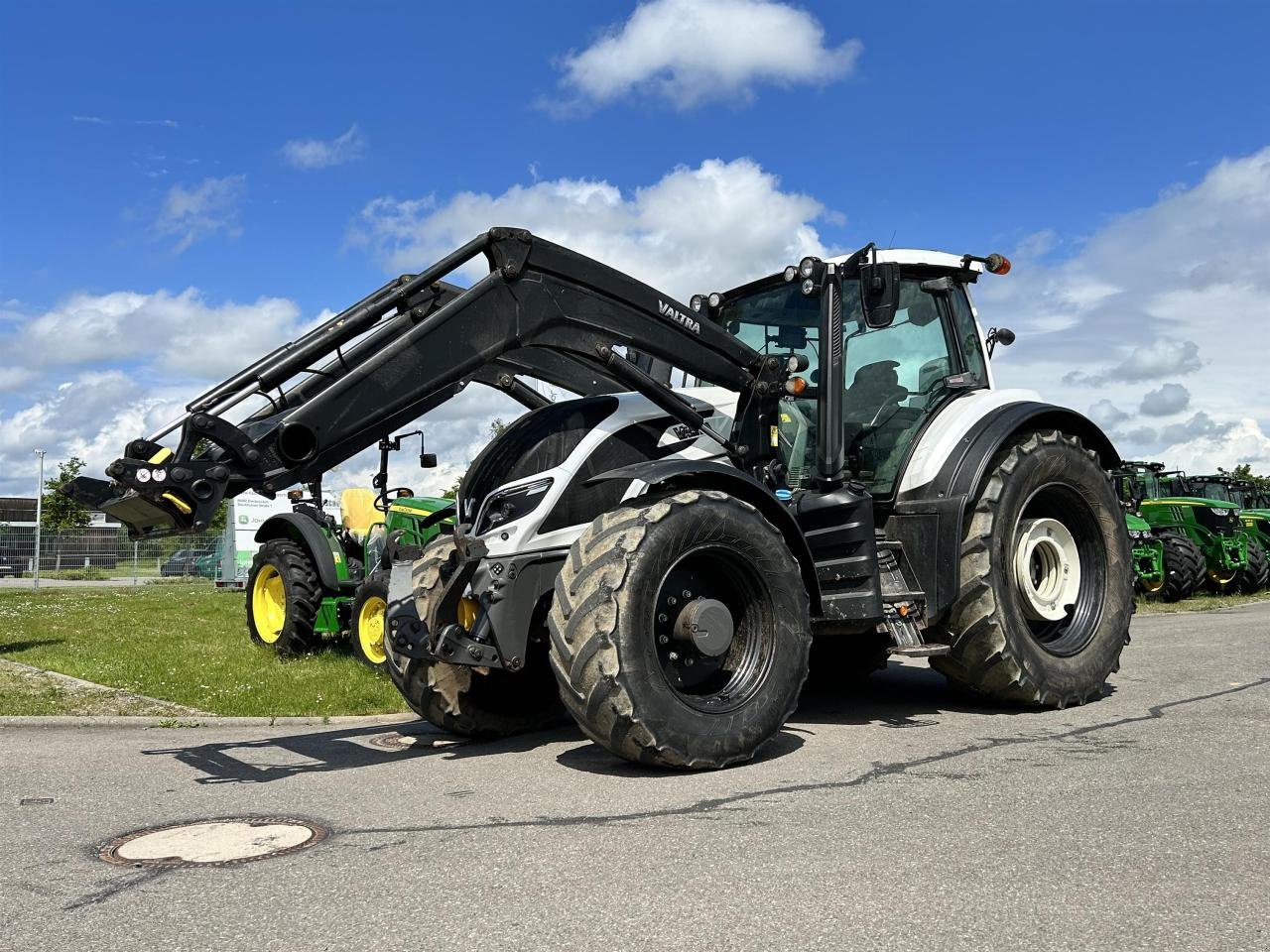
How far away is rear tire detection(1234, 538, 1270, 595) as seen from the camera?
2109 centimetres

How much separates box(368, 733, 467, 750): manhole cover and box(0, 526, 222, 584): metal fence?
28.8 meters

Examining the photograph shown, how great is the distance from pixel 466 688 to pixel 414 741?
66cm

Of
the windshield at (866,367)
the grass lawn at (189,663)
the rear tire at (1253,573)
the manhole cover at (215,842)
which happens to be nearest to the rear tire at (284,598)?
the grass lawn at (189,663)

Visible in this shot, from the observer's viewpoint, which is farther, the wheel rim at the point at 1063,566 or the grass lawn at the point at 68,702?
the grass lawn at the point at 68,702

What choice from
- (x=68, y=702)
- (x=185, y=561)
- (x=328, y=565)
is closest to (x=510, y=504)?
(x=68, y=702)

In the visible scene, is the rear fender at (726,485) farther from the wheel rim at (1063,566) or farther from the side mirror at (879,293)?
the wheel rim at (1063,566)

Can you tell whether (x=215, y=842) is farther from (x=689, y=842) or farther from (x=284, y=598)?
(x=284, y=598)

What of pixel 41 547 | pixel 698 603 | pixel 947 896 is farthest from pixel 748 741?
pixel 41 547

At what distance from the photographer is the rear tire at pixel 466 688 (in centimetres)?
641

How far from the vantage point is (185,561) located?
42.2 metres

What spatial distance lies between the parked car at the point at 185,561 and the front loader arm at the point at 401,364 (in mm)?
38384

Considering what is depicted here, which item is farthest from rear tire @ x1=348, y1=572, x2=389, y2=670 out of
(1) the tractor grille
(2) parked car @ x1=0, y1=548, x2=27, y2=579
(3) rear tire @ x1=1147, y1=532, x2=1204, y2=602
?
(2) parked car @ x1=0, y1=548, x2=27, y2=579

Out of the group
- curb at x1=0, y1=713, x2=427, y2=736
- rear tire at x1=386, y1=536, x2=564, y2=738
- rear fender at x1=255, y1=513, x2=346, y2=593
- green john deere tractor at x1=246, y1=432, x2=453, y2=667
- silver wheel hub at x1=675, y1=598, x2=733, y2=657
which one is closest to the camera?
silver wheel hub at x1=675, y1=598, x2=733, y2=657

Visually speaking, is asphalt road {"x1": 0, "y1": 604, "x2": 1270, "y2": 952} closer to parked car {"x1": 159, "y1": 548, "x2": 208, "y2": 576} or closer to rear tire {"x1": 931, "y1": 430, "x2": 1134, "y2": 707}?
rear tire {"x1": 931, "y1": 430, "x2": 1134, "y2": 707}
